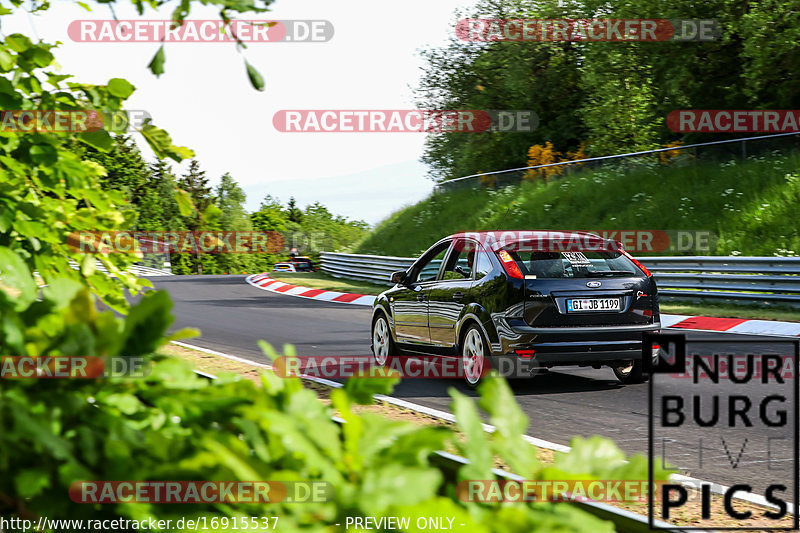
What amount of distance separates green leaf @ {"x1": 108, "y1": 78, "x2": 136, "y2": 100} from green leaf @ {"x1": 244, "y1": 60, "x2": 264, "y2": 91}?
3.70ft

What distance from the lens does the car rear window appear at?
915cm

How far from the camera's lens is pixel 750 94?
27.7 m

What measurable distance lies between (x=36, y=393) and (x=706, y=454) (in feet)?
18.5

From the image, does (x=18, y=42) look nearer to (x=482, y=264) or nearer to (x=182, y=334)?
(x=182, y=334)

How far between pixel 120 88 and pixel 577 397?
6.71 meters

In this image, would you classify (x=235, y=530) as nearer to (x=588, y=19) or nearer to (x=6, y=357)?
(x=6, y=357)

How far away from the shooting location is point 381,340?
1188 centimetres

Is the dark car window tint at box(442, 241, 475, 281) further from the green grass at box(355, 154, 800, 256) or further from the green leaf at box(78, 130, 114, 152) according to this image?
the green grass at box(355, 154, 800, 256)

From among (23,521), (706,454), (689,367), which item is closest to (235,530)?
(23,521)

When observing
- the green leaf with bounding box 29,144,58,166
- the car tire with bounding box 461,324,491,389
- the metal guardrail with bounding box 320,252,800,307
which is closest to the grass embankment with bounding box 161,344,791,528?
the green leaf with bounding box 29,144,58,166

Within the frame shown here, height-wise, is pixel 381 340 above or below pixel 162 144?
below

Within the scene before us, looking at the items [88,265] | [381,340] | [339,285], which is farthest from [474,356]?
[339,285]

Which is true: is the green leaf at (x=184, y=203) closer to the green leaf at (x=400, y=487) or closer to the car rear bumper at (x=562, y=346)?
the green leaf at (x=400, y=487)

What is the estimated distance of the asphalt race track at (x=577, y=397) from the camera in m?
6.04
